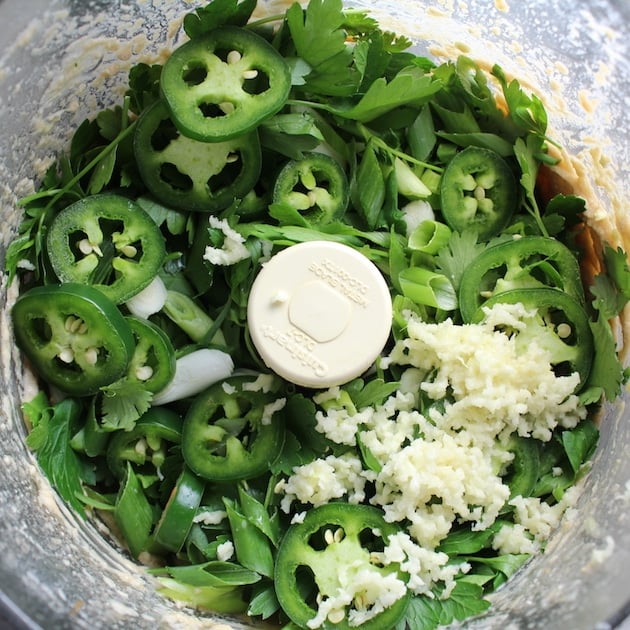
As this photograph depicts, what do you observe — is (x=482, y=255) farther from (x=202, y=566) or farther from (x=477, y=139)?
(x=202, y=566)

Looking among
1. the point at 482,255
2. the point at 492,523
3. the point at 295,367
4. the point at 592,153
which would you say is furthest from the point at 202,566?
the point at 592,153

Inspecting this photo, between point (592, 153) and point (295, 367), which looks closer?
point (295, 367)

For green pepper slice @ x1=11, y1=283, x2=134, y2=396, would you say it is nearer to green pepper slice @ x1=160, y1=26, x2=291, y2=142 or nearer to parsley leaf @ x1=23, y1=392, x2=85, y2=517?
parsley leaf @ x1=23, y1=392, x2=85, y2=517

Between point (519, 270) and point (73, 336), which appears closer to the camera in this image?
point (73, 336)

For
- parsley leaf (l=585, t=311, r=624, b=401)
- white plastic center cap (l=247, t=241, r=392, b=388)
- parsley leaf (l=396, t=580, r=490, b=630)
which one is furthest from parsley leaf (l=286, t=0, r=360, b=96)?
parsley leaf (l=396, t=580, r=490, b=630)

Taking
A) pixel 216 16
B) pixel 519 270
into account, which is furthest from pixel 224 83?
pixel 519 270

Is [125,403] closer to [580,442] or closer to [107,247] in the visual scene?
[107,247]

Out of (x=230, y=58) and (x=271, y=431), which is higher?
(x=230, y=58)
